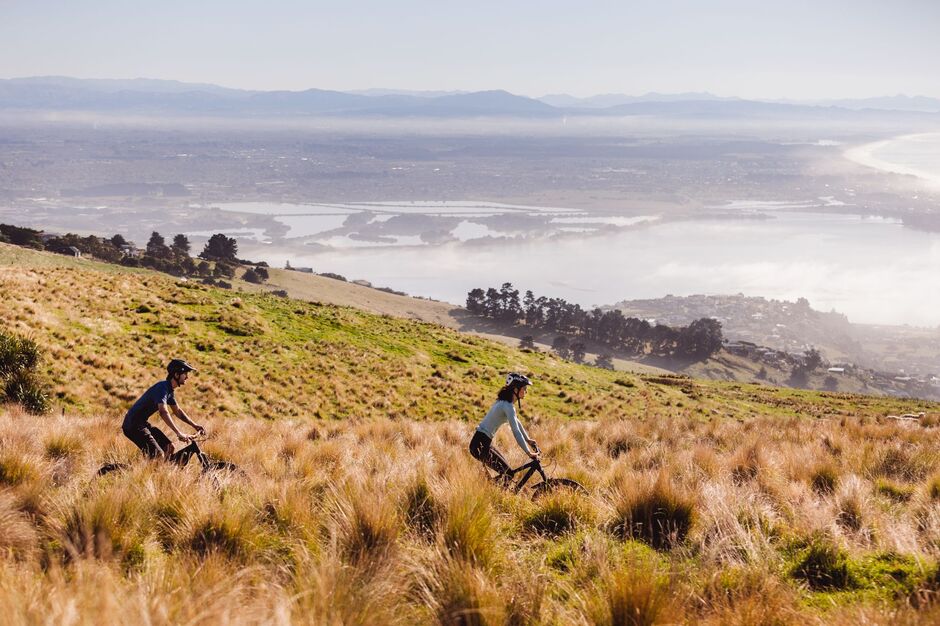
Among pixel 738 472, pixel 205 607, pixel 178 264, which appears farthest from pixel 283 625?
pixel 178 264

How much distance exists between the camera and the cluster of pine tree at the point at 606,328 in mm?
142375

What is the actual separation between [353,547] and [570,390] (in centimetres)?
2524

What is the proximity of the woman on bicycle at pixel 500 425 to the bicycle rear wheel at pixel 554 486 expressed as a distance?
0.40 metres

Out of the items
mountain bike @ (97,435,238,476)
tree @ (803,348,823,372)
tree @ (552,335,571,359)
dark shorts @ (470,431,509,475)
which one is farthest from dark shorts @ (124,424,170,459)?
tree @ (803,348,823,372)

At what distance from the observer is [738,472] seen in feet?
33.1

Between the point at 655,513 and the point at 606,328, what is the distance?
140876mm

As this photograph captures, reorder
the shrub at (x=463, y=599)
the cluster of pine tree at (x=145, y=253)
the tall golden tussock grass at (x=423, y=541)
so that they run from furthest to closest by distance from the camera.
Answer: the cluster of pine tree at (x=145, y=253) → the shrub at (x=463, y=599) → the tall golden tussock grass at (x=423, y=541)

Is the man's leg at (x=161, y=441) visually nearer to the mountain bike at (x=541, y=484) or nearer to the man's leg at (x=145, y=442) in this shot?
the man's leg at (x=145, y=442)

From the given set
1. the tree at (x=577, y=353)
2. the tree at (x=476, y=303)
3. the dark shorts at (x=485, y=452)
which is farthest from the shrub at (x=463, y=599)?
the tree at (x=476, y=303)

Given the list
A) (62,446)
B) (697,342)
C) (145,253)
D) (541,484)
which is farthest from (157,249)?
(697,342)

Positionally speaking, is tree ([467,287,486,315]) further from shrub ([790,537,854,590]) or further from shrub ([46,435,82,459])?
shrub ([790,537,854,590])

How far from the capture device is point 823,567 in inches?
230

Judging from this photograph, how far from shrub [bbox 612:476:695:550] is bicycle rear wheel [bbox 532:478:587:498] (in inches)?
33.7

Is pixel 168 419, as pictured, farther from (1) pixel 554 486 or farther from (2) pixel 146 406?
(1) pixel 554 486
